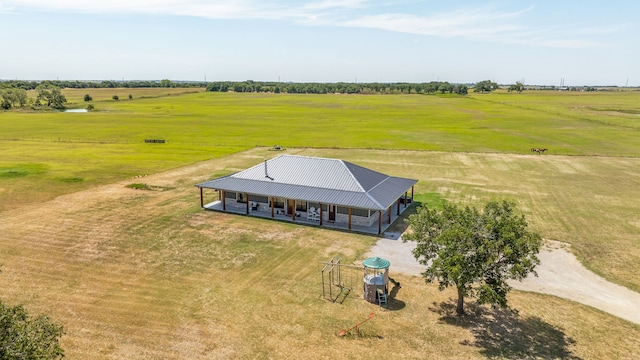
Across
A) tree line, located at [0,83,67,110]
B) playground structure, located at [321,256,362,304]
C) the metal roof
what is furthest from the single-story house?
tree line, located at [0,83,67,110]

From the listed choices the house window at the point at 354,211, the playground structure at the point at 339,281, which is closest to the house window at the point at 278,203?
the house window at the point at 354,211

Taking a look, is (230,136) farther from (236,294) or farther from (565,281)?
(565,281)

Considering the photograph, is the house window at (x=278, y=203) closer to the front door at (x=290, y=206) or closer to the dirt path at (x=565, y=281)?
the front door at (x=290, y=206)

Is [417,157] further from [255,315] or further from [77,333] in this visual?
[77,333]

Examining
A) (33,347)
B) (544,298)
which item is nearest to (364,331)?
(544,298)

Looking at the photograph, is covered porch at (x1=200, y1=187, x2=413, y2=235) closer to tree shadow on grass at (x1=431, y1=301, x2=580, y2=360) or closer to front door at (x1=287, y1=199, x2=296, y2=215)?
front door at (x1=287, y1=199, x2=296, y2=215)

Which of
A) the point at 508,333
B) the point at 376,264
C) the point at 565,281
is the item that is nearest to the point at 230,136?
the point at 376,264
